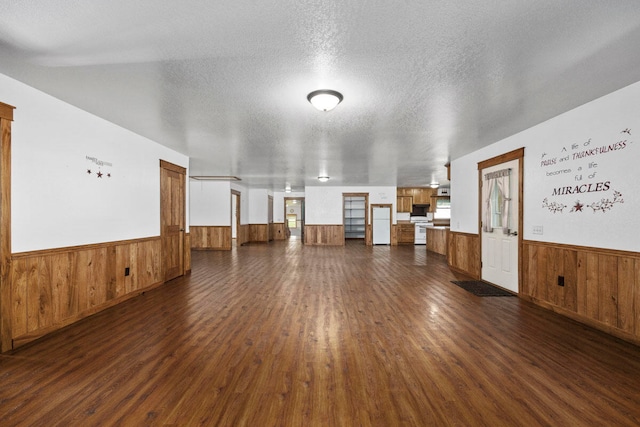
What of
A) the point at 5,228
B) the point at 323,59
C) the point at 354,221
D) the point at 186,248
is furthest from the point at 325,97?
the point at 354,221

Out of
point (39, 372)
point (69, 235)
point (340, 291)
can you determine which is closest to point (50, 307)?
point (69, 235)

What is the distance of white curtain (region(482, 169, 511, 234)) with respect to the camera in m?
4.77

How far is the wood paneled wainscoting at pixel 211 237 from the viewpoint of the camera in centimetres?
1036

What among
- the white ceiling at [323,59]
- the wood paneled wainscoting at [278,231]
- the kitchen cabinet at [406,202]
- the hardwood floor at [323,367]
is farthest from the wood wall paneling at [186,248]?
the kitchen cabinet at [406,202]

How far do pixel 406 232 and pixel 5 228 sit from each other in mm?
11475

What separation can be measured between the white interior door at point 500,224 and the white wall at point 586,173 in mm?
293

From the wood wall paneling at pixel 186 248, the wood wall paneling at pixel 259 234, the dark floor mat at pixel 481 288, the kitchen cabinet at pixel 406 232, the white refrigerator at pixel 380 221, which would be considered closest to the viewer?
the dark floor mat at pixel 481 288

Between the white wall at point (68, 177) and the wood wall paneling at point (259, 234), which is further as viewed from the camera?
the wood wall paneling at point (259, 234)

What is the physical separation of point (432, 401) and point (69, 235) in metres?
4.05

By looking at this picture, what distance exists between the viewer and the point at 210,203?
1042 cm

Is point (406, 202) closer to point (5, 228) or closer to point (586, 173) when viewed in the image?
point (586, 173)

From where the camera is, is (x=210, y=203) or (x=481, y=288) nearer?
(x=481, y=288)

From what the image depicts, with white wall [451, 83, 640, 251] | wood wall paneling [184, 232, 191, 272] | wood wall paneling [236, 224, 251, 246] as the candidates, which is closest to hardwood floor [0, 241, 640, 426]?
white wall [451, 83, 640, 251]

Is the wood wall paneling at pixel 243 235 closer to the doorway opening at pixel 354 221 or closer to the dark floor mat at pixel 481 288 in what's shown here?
the doorway opening at pixel 354 221
